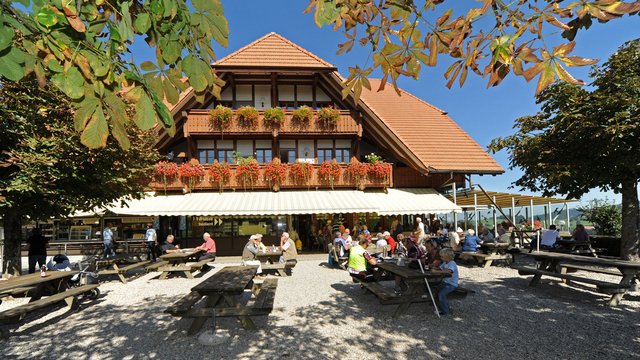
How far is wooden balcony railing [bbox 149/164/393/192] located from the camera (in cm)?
1541

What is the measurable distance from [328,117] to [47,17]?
15.1 meters

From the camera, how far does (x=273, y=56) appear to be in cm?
1705

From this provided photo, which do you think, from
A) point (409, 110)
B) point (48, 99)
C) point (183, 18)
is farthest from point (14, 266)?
point (409, 110)

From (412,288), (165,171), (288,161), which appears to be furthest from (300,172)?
(412,288)

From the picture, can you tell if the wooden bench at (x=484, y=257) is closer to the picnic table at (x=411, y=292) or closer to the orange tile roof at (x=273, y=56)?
the picnic table at (x=411, y=292)

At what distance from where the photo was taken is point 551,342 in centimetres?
469

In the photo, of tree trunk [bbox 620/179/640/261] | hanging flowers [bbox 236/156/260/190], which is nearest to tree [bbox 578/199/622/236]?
tree trunk [bbox 620/179/640/261]

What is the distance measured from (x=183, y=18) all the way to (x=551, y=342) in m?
5.82

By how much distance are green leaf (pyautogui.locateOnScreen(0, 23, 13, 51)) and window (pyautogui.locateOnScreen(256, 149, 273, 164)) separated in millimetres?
15703

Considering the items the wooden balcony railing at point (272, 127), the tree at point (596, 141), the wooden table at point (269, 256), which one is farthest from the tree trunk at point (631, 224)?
the wooden table at point (269, 256)

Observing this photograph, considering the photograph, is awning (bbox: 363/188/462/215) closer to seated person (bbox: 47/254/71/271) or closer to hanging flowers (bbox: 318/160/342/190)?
hanging flowers (bbox: 318/160/342/190)

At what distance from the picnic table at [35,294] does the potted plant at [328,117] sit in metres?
11.6

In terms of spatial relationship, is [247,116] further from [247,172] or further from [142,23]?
[142,23]

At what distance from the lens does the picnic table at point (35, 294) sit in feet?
17.3
